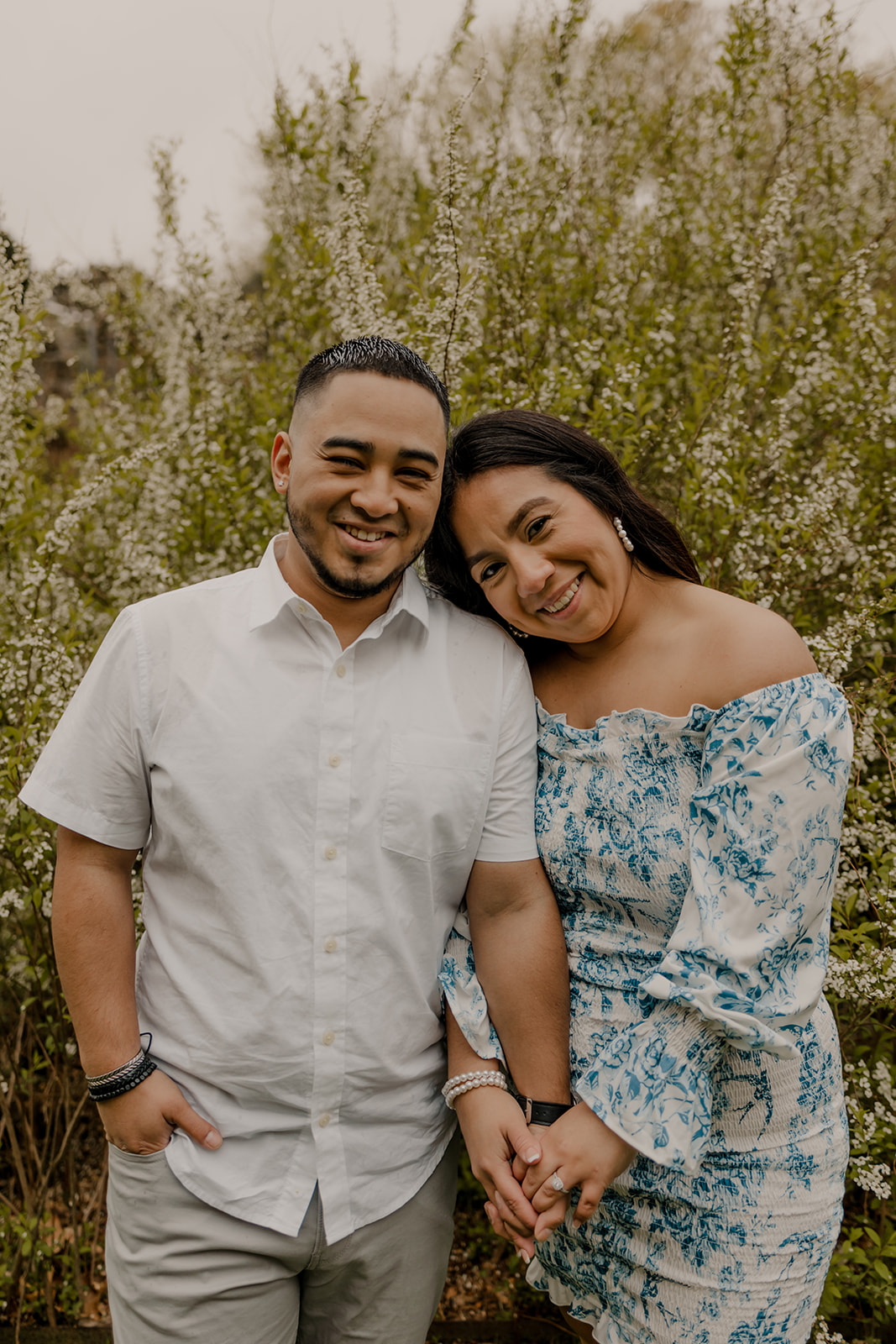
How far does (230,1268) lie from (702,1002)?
0.95 metres

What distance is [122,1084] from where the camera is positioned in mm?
1523

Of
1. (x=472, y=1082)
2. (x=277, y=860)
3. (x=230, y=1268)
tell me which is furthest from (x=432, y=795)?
(x=230, y=1268)

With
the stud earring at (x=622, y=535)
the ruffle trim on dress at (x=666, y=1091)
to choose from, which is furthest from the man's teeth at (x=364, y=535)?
the ruffle trim on dress at (x=666, y=1091)

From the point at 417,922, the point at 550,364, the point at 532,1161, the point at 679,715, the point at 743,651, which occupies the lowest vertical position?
the point at 532,1161

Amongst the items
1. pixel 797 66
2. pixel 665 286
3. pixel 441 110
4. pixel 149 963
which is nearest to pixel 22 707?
pixel 149 963

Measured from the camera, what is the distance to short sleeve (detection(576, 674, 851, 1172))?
1.39 meters

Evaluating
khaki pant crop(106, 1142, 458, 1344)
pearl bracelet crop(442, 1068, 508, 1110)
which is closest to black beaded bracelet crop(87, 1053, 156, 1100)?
khaki pant crop(106, 1142, 458, 1344)

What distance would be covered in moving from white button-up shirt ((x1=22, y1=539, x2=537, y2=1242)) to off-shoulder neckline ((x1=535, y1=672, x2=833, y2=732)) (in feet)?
0.66

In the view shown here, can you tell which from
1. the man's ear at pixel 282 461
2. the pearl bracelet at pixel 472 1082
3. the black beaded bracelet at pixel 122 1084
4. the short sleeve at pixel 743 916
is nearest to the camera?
the short sleeve at pixel 743 916

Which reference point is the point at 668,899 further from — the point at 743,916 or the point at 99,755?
the point at 99,755

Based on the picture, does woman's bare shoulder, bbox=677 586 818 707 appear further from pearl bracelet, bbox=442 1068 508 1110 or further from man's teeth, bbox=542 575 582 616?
pearl bracelet, bbox=442 1068 508 1110

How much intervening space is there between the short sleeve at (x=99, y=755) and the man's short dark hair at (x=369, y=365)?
577 mm

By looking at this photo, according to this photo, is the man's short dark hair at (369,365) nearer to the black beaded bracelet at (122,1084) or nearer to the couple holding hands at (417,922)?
the couple holding hands at (417,922)

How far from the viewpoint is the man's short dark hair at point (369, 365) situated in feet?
5.23
